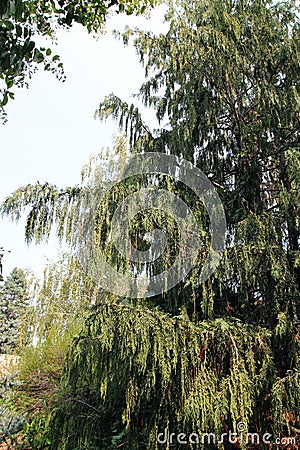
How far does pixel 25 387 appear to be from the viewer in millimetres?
6305

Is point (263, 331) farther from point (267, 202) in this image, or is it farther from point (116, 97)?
point (116, 97)

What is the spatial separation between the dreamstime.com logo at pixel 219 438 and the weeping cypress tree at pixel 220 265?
0.04 m

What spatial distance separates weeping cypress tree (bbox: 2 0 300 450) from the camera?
3318 mm

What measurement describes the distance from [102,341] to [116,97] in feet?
10.6

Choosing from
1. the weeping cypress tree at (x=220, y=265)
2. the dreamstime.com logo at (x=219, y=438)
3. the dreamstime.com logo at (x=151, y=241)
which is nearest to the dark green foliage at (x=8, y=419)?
the weeping cypress tree at (x=220, y=265)

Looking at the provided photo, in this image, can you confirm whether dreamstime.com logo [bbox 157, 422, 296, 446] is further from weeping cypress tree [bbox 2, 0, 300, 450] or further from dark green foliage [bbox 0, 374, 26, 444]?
dark green foliage [bbox 0, 374, 26, 444]

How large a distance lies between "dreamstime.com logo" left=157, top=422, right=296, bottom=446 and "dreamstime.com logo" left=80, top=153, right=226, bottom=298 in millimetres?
1353

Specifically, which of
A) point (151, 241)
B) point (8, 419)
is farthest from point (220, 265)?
point (8, 419)

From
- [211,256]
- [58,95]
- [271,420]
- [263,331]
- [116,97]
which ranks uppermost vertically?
[116,97]

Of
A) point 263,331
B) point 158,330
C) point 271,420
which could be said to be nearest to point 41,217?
point 158,330

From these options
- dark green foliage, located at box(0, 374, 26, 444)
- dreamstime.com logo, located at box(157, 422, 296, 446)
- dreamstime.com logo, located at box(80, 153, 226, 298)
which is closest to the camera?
dark green foliage, located at box(0, 374, 26, 444)

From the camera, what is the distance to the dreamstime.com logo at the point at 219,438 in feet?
10.6

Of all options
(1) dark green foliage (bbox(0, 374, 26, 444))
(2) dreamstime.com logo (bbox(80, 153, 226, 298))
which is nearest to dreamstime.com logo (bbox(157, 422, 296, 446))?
(1) dark green foliage (bbox(0, 374, 26, 444))

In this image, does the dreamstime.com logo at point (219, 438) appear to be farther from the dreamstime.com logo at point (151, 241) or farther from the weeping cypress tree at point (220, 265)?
the dreamstime.com logo at point (151, 241)
